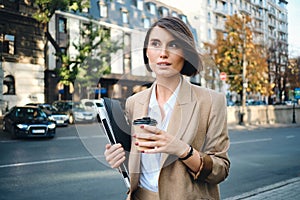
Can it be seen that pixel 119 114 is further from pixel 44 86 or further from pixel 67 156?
pixel 44 86

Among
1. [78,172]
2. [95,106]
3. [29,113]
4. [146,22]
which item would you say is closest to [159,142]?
[95,106]

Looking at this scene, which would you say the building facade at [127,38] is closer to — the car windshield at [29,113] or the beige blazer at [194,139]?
the beige blazer at [194,139]

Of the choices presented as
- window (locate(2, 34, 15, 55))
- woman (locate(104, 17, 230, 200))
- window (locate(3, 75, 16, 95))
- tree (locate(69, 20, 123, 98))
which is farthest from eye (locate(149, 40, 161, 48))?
window (locate(2, 34, 15, 55))

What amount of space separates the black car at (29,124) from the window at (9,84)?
6553 mm

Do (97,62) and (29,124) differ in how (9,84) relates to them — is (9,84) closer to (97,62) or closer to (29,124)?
(29,124)

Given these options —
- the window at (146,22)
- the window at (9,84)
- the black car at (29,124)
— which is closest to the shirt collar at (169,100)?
the window at (146,22)

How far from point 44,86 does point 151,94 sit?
80.9ft

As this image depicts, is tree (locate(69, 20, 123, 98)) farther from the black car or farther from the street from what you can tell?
the black car

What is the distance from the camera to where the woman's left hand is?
1146mm

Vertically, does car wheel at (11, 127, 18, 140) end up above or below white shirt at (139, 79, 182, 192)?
below

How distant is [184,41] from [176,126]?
32cm

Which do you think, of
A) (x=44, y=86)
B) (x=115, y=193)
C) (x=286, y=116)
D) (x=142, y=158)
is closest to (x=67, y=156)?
(x=115, y=193)

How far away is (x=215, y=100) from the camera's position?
1355mm

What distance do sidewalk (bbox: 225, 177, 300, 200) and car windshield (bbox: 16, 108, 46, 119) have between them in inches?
421
